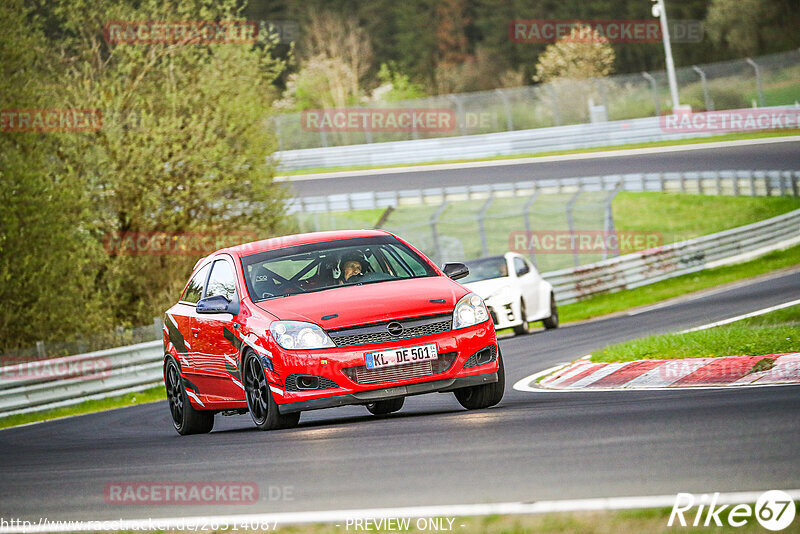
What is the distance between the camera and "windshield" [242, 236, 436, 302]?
34.1ft

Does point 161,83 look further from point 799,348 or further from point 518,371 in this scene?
point 799,348

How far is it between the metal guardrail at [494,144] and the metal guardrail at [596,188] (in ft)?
16.3

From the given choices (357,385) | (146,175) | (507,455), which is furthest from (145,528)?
(146,175)

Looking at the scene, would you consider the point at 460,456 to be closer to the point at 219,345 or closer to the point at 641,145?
the point at 219,345

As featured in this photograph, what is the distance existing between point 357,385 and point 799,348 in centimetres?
429

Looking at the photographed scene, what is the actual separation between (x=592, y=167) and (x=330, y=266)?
34.6 meters

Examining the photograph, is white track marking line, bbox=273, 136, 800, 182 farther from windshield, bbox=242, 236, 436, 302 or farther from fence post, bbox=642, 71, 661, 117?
windshield, bbox=242, 236, 436, 302

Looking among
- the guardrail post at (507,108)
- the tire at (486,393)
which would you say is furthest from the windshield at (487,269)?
the guardrail post at (507,108)

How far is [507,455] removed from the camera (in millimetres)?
7117

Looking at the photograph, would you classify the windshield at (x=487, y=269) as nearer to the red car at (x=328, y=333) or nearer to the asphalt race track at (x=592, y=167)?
the red car at (x=328, y=333)

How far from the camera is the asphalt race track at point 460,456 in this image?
20.0 ft

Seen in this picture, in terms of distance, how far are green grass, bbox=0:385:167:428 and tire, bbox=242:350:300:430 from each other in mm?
9505

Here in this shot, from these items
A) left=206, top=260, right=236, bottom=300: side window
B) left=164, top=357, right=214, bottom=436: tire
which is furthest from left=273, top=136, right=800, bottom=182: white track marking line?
left=206, top=260, right=236, bottom=300: side window

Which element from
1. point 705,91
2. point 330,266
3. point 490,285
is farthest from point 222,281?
point 705,91
